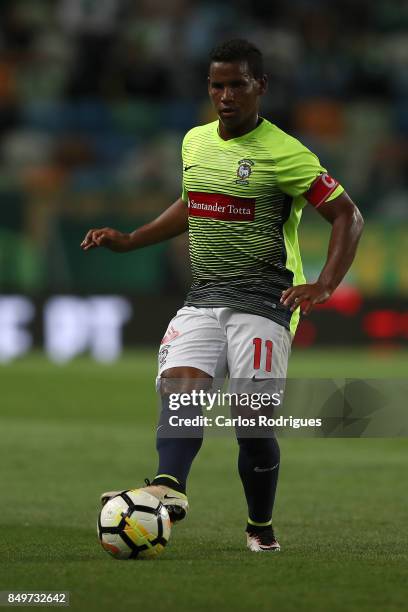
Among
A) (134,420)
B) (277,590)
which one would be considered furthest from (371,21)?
(277,590)

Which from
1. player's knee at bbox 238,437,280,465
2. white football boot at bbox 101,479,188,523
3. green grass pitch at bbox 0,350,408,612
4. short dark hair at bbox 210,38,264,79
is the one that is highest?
short dark hair at bbox 210,38,264,79

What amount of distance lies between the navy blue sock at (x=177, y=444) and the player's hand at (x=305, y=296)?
0.59 meters

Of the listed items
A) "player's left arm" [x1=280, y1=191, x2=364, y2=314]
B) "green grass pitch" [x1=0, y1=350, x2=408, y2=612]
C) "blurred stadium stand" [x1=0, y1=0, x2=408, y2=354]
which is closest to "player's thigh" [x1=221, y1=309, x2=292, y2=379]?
"player's left arm" [x1=280, y1=191, x2=364, y2=314]

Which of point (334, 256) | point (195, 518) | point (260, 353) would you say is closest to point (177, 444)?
point (260, 353)

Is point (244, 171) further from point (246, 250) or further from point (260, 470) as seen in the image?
point (260, 470)

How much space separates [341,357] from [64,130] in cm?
567

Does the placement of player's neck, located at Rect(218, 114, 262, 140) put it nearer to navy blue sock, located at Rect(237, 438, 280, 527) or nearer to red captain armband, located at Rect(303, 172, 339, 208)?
red captain armband, located at Rect(303, 172, 339, 208)

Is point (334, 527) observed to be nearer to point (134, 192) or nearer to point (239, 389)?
point (239, 389)

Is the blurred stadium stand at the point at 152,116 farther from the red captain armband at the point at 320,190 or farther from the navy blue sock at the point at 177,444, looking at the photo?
the red captain armband at the point at 320,190

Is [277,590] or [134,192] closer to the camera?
[277,590]

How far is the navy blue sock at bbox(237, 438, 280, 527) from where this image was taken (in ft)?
19.4

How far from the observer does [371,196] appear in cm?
1947

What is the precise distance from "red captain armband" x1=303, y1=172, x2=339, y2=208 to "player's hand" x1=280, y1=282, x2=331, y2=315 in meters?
0.38

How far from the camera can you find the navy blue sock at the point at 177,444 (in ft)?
19.0
